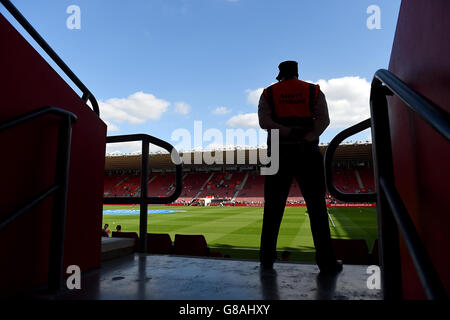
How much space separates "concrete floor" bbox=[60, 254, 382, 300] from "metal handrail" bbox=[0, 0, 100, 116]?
1.64m

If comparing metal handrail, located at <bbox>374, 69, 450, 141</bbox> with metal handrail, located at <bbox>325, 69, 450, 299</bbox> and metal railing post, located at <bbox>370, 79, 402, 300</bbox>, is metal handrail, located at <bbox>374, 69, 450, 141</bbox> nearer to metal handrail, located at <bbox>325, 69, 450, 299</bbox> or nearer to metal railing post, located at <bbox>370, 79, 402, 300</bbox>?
metal handrail, located at <bbox>325, 69, 450, 299</bbox>

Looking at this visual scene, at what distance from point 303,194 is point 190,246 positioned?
3.48m

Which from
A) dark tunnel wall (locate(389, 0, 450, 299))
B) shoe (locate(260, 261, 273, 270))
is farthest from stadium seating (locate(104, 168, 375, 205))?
dark tunnel wall (locate(389, 0, 450, 299))

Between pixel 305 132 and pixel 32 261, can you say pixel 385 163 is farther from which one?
pixel 32 261

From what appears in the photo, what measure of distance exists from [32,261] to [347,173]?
41.9 m

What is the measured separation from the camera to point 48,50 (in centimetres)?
209

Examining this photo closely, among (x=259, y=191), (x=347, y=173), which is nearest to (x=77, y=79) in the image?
(x=259, y=191)

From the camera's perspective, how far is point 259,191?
126ft

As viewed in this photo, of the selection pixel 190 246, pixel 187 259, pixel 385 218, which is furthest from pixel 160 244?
pixel 385 218

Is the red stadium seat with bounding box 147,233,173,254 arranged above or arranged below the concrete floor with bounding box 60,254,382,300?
below

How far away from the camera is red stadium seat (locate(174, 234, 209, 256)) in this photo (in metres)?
5.20

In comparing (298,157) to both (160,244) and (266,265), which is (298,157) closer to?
(266,265)

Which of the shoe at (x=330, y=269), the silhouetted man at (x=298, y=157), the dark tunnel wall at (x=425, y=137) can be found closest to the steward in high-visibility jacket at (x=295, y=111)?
the silhouetted man at (x=298, y=157)

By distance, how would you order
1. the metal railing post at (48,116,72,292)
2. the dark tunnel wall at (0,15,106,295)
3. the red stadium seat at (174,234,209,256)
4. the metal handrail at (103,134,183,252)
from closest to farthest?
the dark tunnel wall at (0,15,106,295) < the metal railing post at (48,116,72,292) < the metal handrail at (103,134,183,252) < the red stadium seat at (174,234,209,256)
